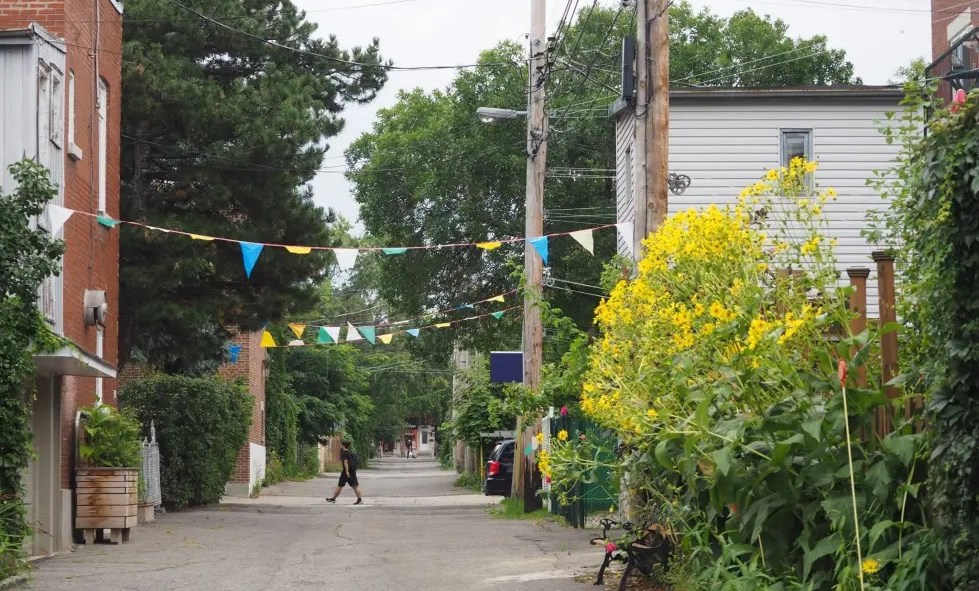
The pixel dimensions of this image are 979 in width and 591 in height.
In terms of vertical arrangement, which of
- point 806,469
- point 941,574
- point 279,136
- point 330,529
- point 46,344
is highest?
point 279,136

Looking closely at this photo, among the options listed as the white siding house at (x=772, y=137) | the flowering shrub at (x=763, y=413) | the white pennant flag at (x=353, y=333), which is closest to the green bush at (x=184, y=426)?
the white pennant flag at (x=353, y=333)

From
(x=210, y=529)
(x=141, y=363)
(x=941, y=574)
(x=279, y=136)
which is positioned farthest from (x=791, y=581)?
(x=141, y=363)

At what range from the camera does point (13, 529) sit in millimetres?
13477

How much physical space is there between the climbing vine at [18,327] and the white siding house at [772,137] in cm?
1495

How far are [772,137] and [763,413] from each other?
19.1 m

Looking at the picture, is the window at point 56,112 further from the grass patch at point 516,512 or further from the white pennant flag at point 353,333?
the white pennant flag at point 353,333

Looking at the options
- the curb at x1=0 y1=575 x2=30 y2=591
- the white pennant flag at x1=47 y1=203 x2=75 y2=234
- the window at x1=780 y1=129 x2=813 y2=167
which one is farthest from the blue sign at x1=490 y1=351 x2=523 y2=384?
the curb at x1=0 y1=575 x2=30 y2=591

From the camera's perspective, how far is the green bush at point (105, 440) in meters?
18.9

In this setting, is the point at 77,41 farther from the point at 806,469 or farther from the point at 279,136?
the point at 806,469

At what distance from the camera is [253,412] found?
38031mm

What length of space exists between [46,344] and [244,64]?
1506cm

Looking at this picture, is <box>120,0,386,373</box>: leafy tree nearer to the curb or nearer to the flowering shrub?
the curb

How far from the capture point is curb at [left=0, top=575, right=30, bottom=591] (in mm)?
12227

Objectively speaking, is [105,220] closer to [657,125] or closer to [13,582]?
[13,582]
